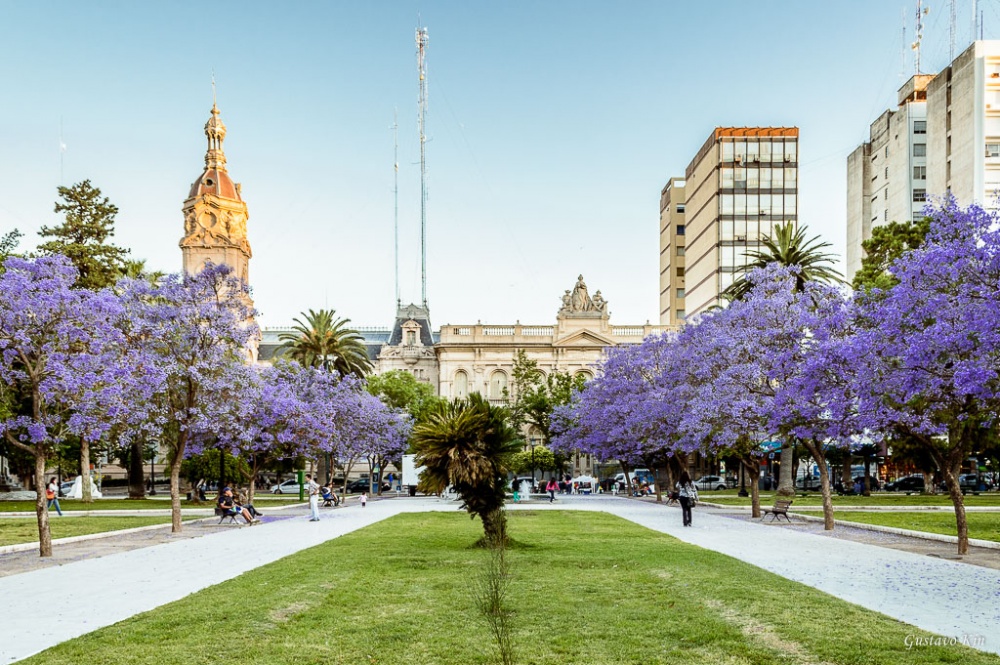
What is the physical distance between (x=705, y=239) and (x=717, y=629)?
110 metres

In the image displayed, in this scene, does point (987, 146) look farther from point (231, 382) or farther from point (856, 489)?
point (231, 382)

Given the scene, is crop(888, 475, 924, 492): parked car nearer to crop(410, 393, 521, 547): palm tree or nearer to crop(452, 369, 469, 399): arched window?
crop(410, 393, 521, 547): palm tree

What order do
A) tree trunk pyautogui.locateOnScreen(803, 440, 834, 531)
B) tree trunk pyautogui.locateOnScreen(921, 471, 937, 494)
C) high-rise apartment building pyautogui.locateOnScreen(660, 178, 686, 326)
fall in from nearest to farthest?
tree trunk pyautogui.locateOnScreen(803, 440, 834, 531) → tree trunk pyautogui.locateOnScreen(921, 471, 937, 494) → high-rise apartment building pyautogui.locateOnScreen(660, 178, 686, 326)

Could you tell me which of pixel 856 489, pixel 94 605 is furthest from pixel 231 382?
pixel 856 489

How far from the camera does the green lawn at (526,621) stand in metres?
9.48

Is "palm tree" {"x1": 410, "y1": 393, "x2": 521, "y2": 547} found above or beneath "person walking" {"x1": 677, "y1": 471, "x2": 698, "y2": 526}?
above

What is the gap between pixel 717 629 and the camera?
35.3ft

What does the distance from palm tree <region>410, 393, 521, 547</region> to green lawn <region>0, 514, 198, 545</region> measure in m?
10.9

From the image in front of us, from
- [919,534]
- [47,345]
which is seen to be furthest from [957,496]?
[47,345]

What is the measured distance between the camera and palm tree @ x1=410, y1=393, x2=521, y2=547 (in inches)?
797

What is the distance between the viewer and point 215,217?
10162cm

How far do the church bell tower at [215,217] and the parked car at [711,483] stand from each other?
156 feet

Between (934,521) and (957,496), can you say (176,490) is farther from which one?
(934,521)

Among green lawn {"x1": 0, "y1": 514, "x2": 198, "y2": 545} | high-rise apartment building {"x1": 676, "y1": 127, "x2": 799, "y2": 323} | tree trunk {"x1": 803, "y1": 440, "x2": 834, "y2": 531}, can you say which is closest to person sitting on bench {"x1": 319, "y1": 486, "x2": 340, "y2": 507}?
green lawn {"x1": 0, "y1": 514, "x2": 198, "y2": 545}
